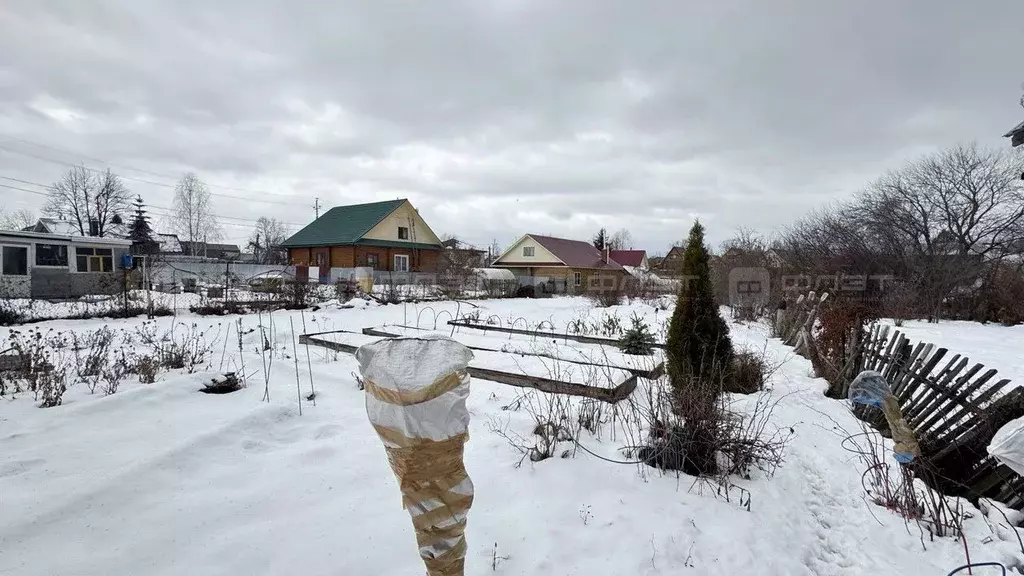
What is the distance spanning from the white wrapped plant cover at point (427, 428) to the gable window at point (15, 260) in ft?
71.7

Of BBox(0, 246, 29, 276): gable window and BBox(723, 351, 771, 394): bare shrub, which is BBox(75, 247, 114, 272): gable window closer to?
BBox(0, 246, 29, 276): gable window

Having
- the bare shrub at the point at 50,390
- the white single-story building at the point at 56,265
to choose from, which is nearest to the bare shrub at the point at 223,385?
the bare shrub at the point at 50,390

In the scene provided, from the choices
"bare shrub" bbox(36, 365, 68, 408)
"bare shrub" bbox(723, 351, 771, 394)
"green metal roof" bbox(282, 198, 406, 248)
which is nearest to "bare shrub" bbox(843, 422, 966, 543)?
"bare shrub" bbox(723, 351, 771, 394)

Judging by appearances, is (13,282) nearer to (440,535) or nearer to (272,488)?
(272,488)

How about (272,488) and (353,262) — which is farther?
(353,262)

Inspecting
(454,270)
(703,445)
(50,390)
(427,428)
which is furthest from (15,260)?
(703,445)

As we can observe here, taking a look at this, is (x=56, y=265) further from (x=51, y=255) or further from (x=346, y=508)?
(x=346, y=508)

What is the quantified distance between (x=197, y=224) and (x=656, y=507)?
43155 mm

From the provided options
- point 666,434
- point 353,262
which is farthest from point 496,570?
point 353,262

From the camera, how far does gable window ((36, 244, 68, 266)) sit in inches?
663

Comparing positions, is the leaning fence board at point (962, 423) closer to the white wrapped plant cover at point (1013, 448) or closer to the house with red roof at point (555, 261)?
the white wrapped plant cover at point (1013, 448)

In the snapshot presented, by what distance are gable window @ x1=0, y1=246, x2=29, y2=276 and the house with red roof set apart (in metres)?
24.3

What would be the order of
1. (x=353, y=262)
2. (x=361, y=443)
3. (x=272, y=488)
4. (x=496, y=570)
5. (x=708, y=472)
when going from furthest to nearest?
1. (x=353, y=262)
2. (x=361, y=443)
3. (x=708, y=472)
4. (x=272, y=488)
5. (x=496, y=570)

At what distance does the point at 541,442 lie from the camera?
3.35 meters
